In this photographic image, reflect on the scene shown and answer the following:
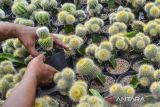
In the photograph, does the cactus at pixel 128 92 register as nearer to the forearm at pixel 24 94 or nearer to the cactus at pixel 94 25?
the forearm at pixel 24 94

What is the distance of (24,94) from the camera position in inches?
57.2

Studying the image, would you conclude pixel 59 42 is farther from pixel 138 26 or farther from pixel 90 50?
pixel 138 26

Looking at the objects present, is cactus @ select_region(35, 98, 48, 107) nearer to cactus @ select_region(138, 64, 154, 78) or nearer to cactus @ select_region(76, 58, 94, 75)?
cactus @ select_region(76, 58, 94, 75)

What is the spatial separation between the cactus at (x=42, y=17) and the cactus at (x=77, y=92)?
2.12 ft

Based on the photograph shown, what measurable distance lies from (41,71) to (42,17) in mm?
497

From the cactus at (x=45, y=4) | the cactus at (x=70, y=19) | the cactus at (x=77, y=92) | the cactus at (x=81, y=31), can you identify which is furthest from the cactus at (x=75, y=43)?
the cactus at (x=45, y=4)

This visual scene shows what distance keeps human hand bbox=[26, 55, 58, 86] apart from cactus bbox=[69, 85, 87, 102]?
0.17 meters

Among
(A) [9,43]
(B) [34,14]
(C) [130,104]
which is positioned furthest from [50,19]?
(C) [130,104]

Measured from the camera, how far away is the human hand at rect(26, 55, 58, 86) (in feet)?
5.16

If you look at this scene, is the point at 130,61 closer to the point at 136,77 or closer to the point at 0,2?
the point at 136,77

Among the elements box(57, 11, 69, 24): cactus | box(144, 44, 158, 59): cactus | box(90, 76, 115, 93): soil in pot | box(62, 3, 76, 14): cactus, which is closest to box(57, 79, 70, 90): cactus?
box(90, 76, 115, 93): soil in pot

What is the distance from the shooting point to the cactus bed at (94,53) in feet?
4.92

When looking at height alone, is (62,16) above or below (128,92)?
above

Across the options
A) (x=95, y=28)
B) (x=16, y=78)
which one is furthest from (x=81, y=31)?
(x=16, y=78)
